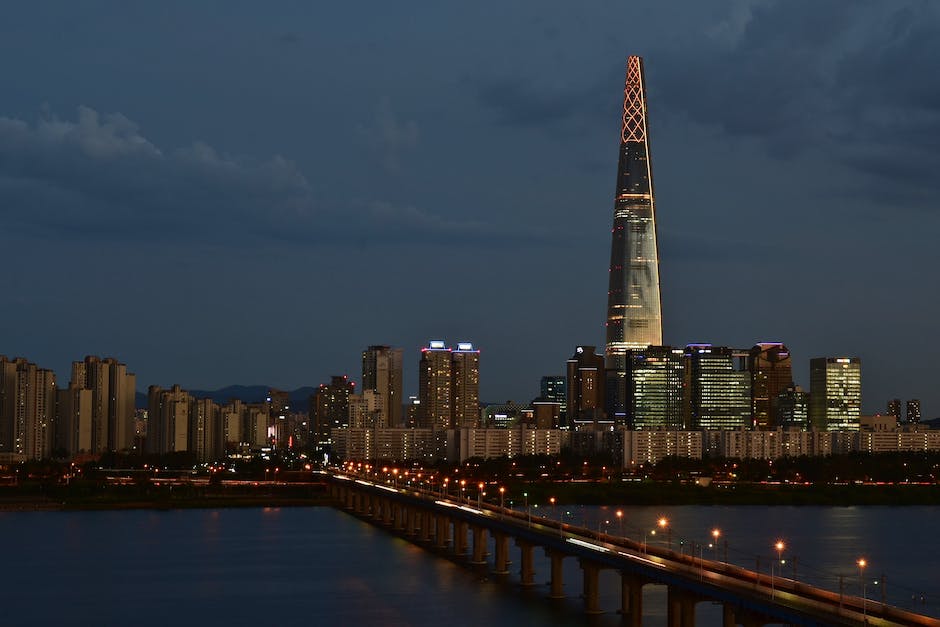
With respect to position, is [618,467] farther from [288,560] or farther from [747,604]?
[747,604]

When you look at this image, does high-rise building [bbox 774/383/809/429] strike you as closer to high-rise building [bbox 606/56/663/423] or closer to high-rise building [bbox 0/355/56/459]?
high-rise building [bbox 606/56/663/423]

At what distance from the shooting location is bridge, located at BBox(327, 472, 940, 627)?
25719 millimetres

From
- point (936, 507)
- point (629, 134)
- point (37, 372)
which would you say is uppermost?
point (629, 134)

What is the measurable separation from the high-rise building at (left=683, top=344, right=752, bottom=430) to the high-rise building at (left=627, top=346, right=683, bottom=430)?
124 centimetres

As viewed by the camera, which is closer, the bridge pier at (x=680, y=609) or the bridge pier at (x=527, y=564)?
the bridge pier at (x=680, y=609)

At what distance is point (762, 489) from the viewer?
107 meters

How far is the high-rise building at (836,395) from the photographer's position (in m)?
→ 177

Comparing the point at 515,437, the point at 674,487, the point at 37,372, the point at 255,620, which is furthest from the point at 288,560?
the point at 515,437

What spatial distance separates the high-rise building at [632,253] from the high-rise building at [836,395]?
22044 millimetres

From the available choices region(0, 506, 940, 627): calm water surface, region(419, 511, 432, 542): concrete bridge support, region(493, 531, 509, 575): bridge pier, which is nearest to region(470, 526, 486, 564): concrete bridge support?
region(0, 506, 940, 627): calm water surface

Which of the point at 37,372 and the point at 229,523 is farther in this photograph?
the point at 37,372

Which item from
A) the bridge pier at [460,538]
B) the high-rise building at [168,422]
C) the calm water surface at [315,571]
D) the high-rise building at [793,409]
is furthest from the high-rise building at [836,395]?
the bridge pier at [460,538]

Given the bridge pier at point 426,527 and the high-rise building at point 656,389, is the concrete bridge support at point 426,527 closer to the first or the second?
the bridge pier at point 426,527

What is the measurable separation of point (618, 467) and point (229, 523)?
76.5 metres
